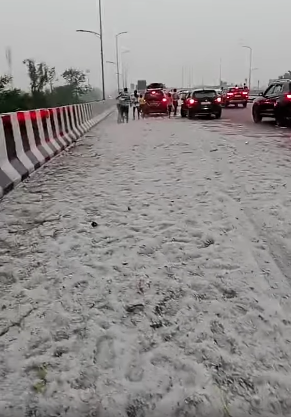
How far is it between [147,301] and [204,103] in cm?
2265

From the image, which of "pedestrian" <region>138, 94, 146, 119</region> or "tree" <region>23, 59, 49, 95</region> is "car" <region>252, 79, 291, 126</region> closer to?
"pedestrian" <region>138, 94, 146, 119</region>

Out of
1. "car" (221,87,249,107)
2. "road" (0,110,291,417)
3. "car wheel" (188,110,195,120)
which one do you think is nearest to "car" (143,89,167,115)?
"car wheel" (188,110,195,120)

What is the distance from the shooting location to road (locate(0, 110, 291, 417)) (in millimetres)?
2506

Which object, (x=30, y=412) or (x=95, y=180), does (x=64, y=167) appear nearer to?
(x=95, y=180)

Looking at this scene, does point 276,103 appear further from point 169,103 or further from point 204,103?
→ point 169,103

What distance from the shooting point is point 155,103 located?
106 ft

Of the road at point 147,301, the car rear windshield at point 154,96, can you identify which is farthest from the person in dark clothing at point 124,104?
the road at point 147,301

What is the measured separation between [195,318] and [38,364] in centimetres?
110

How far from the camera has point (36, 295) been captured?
11.7ft

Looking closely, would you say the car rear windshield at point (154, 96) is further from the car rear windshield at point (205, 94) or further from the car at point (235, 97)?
the car at point (235, 97)

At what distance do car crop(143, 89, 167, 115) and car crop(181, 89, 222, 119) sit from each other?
22.1 ft

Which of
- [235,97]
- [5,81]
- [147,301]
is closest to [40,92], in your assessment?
[5,81]

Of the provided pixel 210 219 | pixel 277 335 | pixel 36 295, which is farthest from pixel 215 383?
pixel 210 219

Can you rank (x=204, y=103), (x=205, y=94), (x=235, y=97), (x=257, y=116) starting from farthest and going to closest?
(x=235, y=97), (x=205, y=94), (x=204, y=103), (x=257, y=116)
